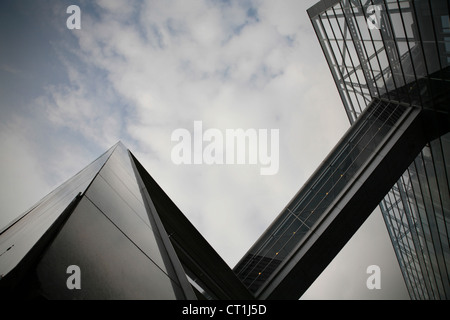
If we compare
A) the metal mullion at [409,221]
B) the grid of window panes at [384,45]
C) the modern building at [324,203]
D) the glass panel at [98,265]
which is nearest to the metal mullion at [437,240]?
the modern building at [324,203]

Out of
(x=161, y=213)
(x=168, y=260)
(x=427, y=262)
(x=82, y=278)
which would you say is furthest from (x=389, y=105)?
(x=82, y=278)

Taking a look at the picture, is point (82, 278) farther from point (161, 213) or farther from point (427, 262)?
point (427, 262)

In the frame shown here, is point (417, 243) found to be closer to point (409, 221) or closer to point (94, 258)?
point (409, 221)

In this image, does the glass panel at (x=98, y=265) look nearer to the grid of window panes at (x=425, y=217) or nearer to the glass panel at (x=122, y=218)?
the glass panel at (x=122, y=218)

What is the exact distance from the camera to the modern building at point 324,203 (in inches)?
85.1

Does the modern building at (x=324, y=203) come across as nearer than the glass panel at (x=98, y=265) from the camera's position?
No

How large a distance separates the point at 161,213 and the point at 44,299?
7.32 metres

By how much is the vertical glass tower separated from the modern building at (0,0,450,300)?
0.25 feet

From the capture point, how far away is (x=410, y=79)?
14344 millimetres

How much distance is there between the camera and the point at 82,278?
5.80 feet

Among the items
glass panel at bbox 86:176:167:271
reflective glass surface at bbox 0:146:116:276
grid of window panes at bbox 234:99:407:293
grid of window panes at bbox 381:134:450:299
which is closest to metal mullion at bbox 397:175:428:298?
grid of window panes at bbox 381:134:450:299

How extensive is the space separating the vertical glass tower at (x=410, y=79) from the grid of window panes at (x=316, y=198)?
2.20 m

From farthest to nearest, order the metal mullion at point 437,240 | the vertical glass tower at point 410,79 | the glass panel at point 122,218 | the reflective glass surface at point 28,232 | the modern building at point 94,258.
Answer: the metal mullion at point 437,240, the vertical glass tower at point 410,79, the glass panel at point 122,218, the reflective glass surface at point 28,232, the modern building at point 94,258

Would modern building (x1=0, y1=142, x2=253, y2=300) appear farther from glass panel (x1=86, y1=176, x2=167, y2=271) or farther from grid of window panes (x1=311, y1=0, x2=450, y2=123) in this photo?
grid of window panes (x1=311, y1=0, x2=450, y2=123)
